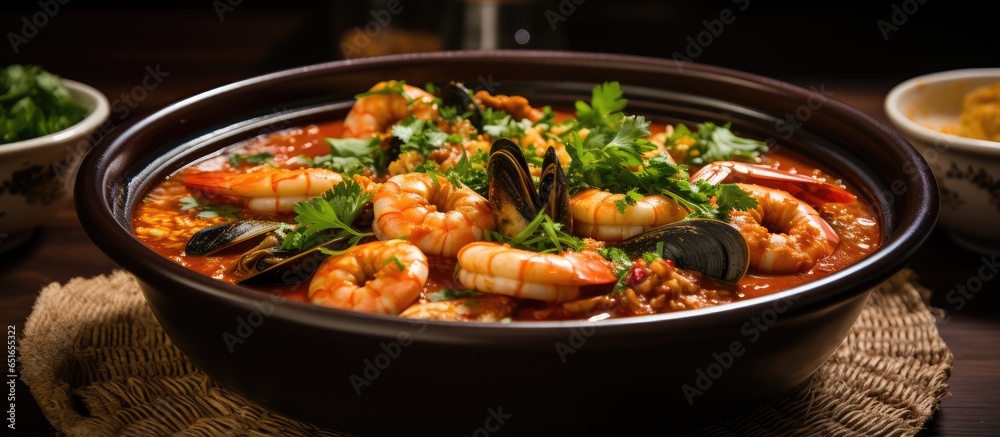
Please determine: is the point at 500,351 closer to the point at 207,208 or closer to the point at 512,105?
the point at 207,208

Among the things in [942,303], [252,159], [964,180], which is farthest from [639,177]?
[964,180]

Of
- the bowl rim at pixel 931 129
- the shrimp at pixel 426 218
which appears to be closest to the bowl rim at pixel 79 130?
the shrimp at pixel 426 218

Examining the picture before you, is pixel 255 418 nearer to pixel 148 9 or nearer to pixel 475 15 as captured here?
pixel 475 15

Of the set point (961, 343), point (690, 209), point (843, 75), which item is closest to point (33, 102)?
point (690, 209)

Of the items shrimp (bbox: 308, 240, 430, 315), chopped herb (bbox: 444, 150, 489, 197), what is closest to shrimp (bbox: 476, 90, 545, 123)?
chopped herb (bbox: 444, 150, 489, 197)

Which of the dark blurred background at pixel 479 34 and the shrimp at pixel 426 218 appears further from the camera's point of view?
the dark blurred background at pixel 479 34

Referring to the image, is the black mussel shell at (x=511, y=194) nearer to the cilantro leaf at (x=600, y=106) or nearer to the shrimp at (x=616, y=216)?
the shrimp at (x=616, y=216)
